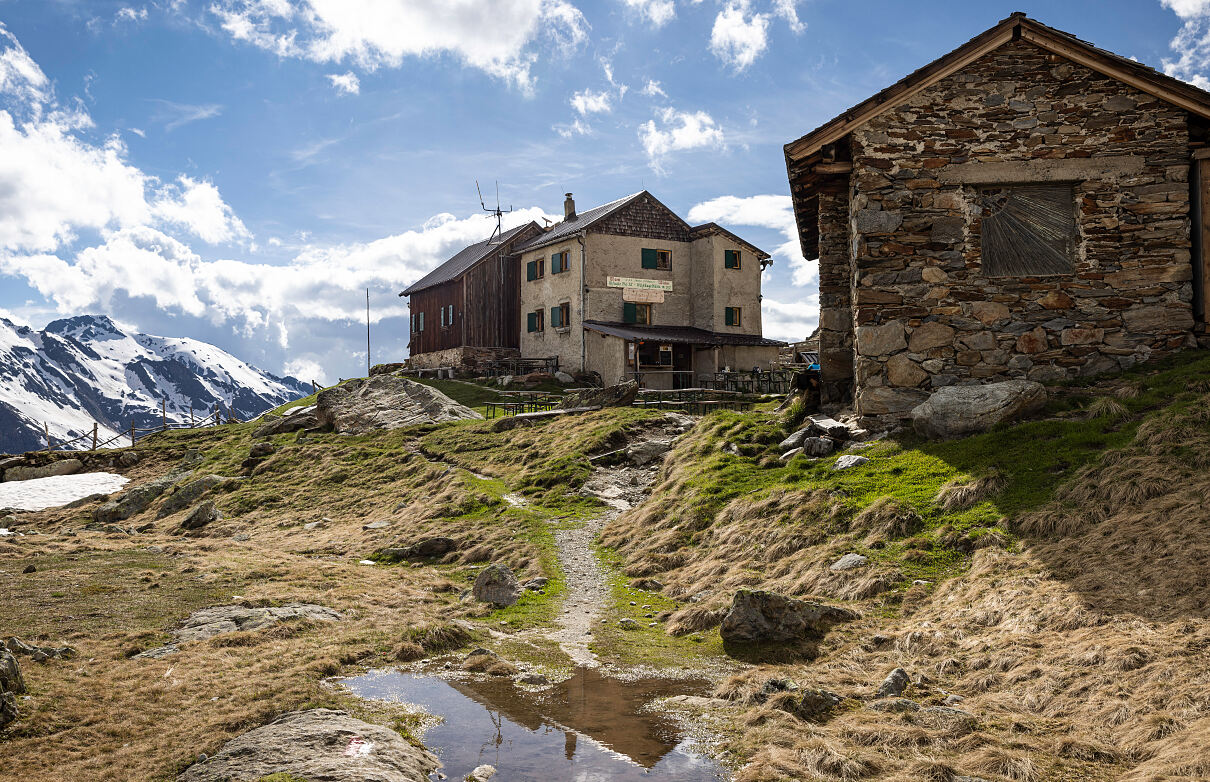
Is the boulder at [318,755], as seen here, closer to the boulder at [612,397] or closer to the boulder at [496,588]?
the boulder at [496,588]

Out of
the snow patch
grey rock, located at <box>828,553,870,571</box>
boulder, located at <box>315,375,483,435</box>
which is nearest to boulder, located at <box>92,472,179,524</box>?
the snow patch

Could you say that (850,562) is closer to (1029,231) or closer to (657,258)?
(1029,231)

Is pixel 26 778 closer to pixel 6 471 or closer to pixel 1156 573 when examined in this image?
pixel 1156 573

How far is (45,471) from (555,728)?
144 feet

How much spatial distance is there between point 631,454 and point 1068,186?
12987mm

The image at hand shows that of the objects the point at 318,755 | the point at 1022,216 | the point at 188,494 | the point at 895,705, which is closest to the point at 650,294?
the point at 188,494

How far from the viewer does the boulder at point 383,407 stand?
38.2 metres

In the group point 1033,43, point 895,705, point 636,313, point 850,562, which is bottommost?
point 895,705

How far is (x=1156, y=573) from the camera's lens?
28.7 feet

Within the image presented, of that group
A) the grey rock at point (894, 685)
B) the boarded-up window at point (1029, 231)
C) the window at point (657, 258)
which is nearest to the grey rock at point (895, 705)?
the grey rock at point (894, 685)

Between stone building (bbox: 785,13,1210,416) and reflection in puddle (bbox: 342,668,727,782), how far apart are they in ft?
33.2

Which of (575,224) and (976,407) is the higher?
(575,224)

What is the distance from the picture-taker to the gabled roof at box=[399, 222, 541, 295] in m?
54.9

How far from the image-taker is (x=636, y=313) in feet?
156
